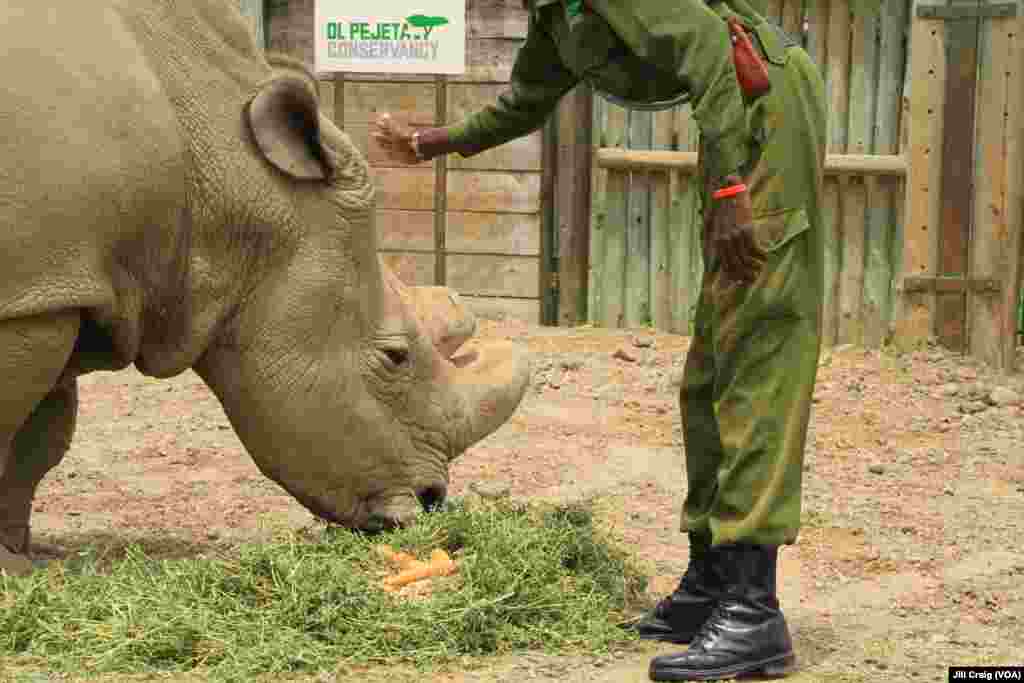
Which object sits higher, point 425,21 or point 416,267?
point 425,21

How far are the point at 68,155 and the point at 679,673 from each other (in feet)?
6.62

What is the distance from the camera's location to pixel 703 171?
16.3 ft

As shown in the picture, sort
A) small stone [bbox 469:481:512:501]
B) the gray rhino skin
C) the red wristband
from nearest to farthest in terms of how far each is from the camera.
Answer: the red wristband, the gray rhino skin, small stone [bbox 469:481:512:501]

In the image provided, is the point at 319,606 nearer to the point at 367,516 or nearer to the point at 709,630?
the point at 367,516

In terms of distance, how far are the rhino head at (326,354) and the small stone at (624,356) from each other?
423cm

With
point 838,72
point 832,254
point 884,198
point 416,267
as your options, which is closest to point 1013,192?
point 884,198

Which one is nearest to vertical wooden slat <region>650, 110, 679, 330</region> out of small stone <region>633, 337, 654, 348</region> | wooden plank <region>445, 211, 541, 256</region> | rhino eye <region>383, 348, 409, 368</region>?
small stone <region>633, 337, 654, 348</region>

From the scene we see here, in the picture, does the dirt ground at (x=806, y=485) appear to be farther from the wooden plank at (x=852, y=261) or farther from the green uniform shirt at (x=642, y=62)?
the green uniform shirt at (x=642, y=62)

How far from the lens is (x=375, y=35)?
448 inches

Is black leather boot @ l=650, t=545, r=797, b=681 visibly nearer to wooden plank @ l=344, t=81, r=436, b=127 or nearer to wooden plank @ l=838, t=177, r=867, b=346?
wooden plank @ l=838, t=177, r=867, b=346

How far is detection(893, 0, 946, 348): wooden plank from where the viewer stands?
32.9ft

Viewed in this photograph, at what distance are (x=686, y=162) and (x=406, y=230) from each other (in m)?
1.71

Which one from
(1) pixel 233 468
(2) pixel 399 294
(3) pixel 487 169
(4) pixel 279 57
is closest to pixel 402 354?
(2) pixel 399 294

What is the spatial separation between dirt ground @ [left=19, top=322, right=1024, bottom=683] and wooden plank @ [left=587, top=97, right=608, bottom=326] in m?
0.63
